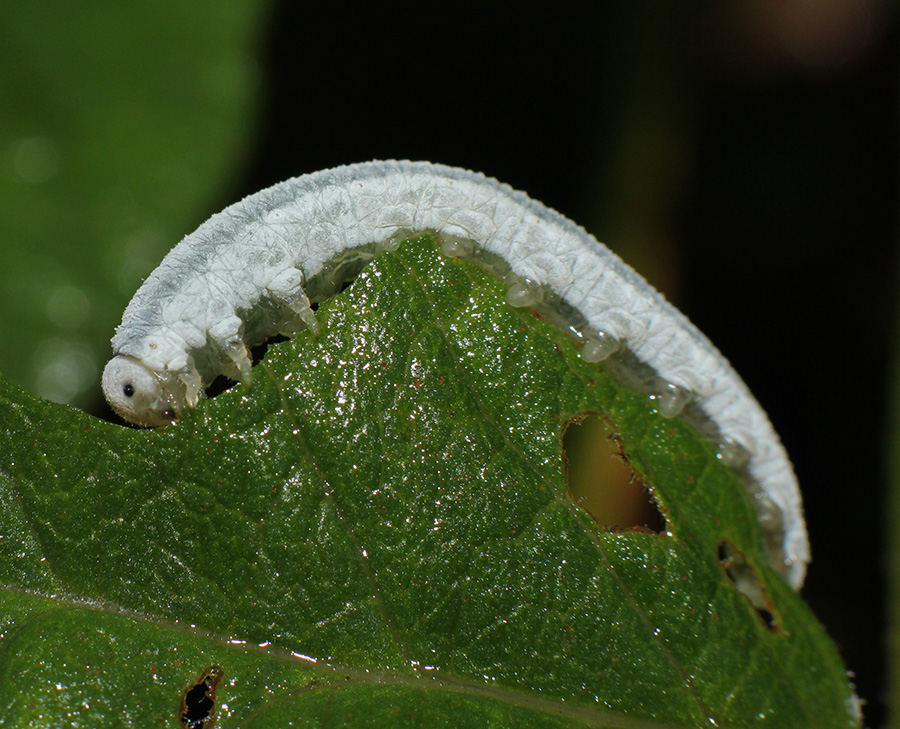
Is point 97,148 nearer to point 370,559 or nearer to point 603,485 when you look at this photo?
point 370,559

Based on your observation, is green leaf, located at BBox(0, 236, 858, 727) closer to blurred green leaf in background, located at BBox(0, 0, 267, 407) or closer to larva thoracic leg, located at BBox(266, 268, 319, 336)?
larva thoracic leg, located at BBox(266, 268, 319, 336)

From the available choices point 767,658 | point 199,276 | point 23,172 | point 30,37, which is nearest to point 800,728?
point 767,658

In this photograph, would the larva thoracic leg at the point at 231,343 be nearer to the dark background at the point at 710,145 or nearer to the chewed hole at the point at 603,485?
the chewed hole at the point at 603,485

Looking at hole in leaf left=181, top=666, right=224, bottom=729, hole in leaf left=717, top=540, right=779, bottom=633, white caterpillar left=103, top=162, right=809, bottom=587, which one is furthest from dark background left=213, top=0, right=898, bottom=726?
hole in leaf left=181, top=666, right=224, bottom=729

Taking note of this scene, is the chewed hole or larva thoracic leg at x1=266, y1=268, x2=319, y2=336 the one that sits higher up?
larva thoracic leg at x1=266, y1=268, x2=319, y2=336

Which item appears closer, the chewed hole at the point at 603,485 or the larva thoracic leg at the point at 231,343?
the larva thoracic leg at the point at 231,343

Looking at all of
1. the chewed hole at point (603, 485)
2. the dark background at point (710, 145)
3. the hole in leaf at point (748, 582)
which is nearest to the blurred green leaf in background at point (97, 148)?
the dark background at point (710, 145)

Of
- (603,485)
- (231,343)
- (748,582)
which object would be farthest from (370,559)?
(603,485)
